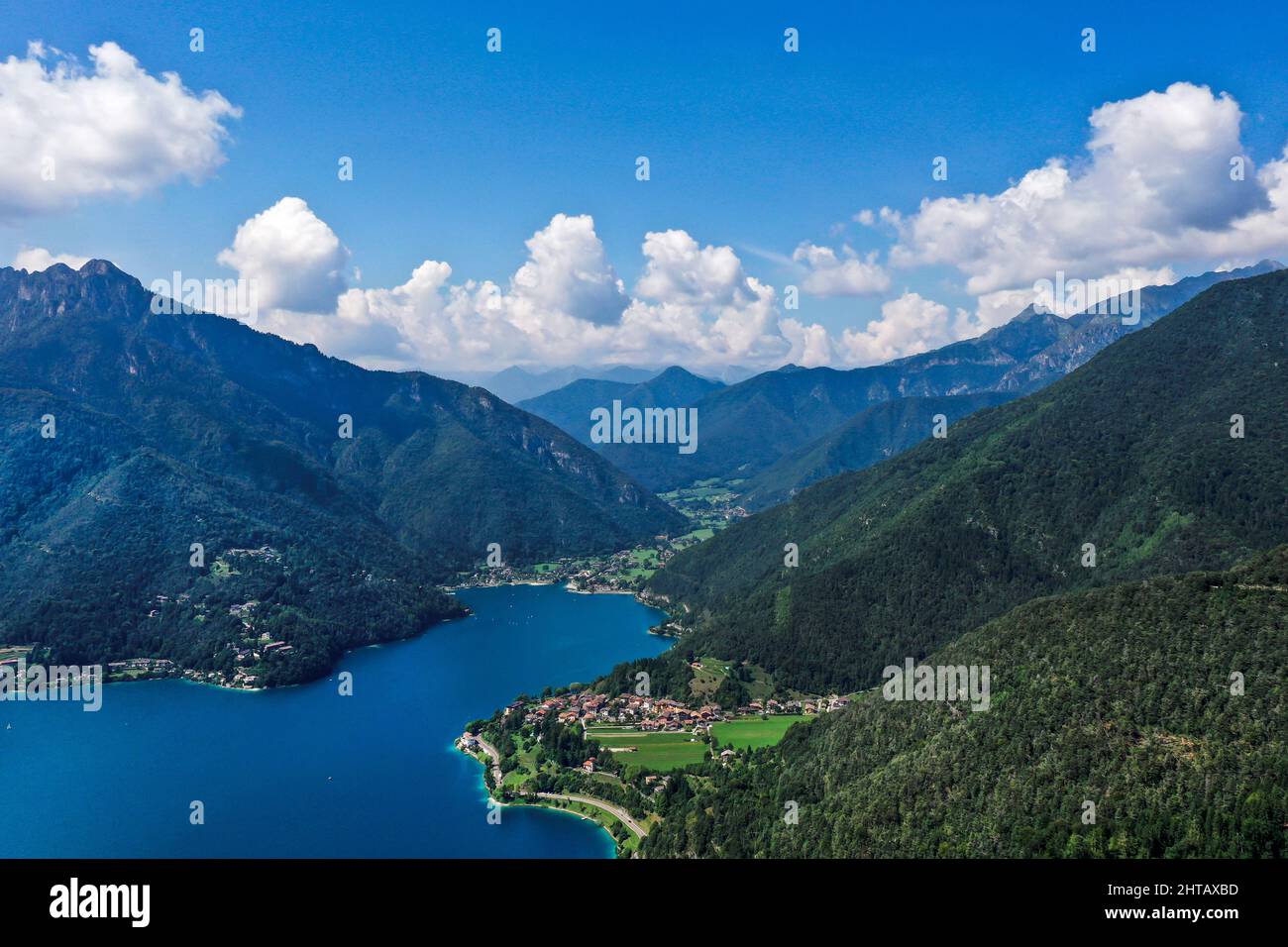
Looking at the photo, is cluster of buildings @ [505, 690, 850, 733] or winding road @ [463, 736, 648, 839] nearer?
winding road @ [463, 736, 648, 839]

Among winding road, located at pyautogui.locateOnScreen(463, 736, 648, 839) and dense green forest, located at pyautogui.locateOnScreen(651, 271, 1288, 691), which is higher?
dense green forest, located at pyautogui.locateOnScreen(651, 271, 1288, 691)

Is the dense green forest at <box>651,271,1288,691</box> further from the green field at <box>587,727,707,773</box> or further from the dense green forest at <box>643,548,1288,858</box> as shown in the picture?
the dense green forest at <box>643,548,1288,858</box>

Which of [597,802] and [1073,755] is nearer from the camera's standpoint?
[1073,755]

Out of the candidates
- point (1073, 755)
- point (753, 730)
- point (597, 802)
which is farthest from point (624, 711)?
point (1073, 755)

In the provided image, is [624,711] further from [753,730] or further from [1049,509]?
[1049,509]

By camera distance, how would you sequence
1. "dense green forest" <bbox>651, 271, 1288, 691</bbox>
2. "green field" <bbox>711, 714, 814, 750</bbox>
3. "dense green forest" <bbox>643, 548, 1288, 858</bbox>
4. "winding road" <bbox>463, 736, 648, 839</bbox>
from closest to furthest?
"dense green forest" <bbox>643, 548, 1288, 858</bbox> → "winding road" <bbox>463, 736, 648, 839</bbox> → "green field" <bbox>711, 714, 814, 750</bbox> → "dense green forest" <bbox>651, 271, 1288, 691</bbox>

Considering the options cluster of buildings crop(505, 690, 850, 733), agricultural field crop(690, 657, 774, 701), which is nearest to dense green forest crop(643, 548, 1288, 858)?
cluster of buildings crop(505, 690, 850, 733)

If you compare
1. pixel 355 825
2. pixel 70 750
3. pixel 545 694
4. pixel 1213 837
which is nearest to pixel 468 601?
pixel 545 694
